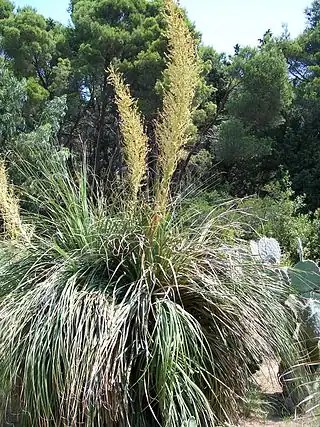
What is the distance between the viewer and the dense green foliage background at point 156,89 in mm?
14891

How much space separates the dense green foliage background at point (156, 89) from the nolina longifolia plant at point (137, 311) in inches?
401

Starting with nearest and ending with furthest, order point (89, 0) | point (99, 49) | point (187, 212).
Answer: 1. point (187, 212)
2. point (99, 49)
3. point (89, 0)

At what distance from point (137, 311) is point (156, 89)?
11.6m

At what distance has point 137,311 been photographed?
105 inches

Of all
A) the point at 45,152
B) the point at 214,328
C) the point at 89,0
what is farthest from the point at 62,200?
the point at 89,0

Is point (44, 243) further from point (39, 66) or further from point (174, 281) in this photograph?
point (39, 66)

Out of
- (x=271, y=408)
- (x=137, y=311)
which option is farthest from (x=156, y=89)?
(x=137, y=311)

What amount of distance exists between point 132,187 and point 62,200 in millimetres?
452

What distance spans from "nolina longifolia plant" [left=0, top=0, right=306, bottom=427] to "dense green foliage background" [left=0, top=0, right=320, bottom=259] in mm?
10177

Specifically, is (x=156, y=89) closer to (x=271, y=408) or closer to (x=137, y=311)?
(x=271, y=408)

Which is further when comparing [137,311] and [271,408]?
[271,408]

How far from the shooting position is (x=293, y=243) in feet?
30.7

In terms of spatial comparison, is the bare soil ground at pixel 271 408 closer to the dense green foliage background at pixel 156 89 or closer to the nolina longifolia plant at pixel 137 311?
the nolina longifolia plant at pixel 137 311

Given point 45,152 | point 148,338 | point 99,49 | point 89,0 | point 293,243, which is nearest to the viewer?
point 148,338
